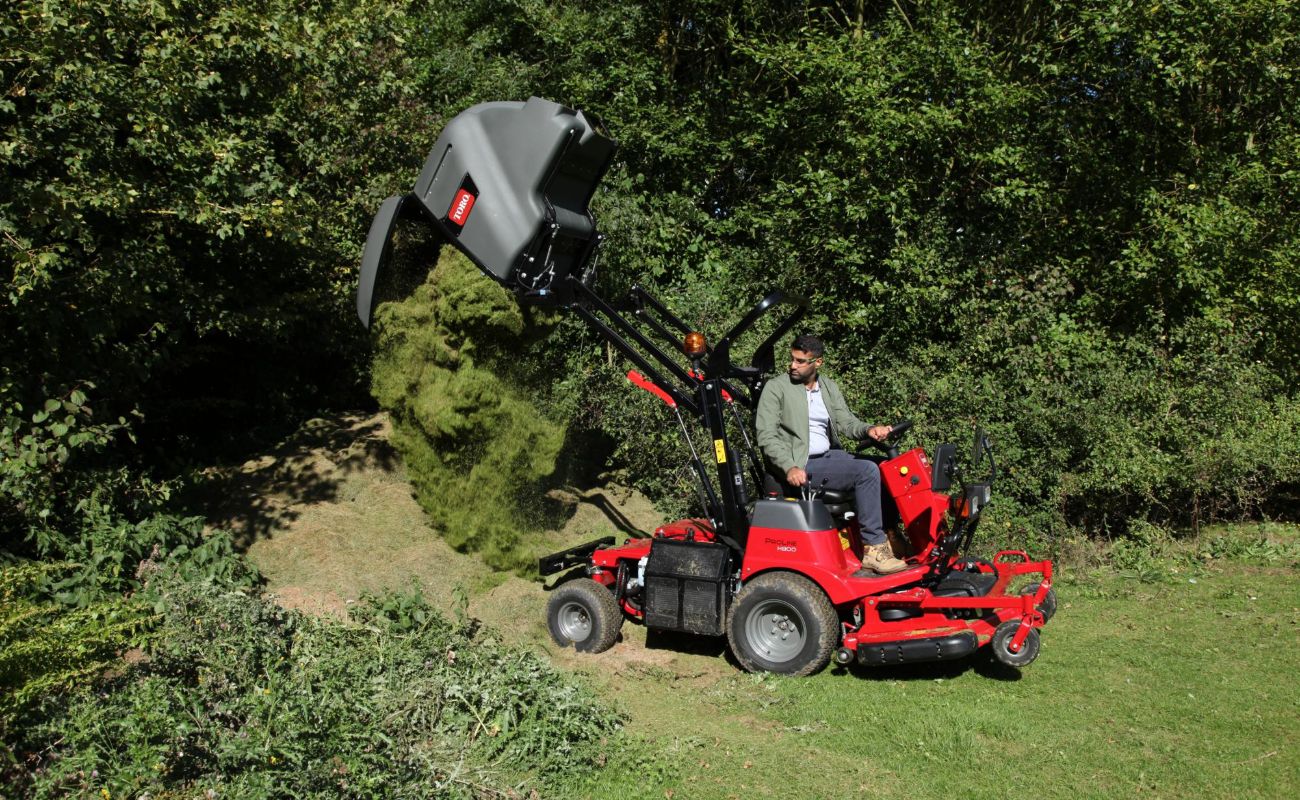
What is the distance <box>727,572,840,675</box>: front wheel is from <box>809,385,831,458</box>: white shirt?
0.88 m

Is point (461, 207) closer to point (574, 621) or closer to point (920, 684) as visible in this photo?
point (574, 621)

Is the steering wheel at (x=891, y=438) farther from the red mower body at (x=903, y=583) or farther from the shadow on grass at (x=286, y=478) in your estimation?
the shadow on grass at (x=286, y=478)

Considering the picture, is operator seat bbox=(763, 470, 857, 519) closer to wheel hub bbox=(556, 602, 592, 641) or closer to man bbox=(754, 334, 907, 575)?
man bbox=(754, 334, 907, 575)

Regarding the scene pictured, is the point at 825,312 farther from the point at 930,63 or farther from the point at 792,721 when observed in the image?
the point at 792,721

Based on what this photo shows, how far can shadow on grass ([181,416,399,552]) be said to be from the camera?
8.44 metres

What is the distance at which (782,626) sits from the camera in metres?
6.68

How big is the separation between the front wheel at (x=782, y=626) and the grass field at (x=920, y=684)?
0.54 ft

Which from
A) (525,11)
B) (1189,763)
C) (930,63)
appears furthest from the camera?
(525,11)

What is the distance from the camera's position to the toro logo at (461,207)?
6.65m


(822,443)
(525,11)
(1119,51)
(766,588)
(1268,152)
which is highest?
(525,11)

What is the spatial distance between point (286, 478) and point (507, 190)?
4.08m

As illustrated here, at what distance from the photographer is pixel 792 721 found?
5.82m

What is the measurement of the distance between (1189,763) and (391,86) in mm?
8605

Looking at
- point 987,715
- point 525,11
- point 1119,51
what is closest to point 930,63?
point 1119,51
